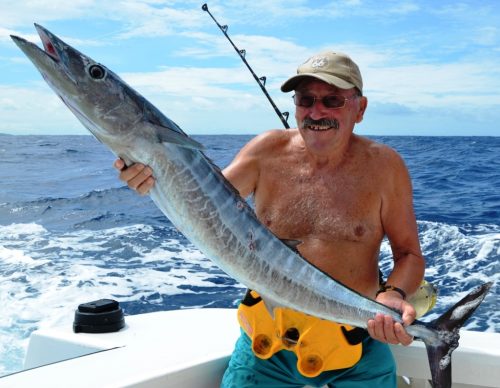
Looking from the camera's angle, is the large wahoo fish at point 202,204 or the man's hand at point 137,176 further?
the man's hand at point 137,176

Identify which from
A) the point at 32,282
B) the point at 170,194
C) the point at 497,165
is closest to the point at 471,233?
the point at 32,282

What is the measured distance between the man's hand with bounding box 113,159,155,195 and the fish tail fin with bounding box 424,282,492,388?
1.18m

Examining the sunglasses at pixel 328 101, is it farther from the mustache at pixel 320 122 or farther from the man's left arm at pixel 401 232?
the man's left arm at pixel 401 232

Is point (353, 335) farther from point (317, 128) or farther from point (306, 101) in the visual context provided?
point (306, 101)

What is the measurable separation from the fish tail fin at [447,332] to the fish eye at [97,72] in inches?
57.4

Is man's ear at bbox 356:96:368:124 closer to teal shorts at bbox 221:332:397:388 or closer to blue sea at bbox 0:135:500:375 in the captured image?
teal shorts at bbox 221:332:397:388

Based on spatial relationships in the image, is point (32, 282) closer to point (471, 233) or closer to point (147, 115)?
point (147, 115)

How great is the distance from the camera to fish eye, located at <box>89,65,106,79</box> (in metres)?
1.55

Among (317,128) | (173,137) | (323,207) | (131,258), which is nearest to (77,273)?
(131,258)

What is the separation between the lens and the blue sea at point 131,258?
5797mm

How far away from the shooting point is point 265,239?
6.32 feet

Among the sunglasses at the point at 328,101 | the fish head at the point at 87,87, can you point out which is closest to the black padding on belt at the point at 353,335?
the sunglasses at the point at 328,101

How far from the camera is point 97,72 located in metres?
1.56

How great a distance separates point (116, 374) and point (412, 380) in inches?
57.7
